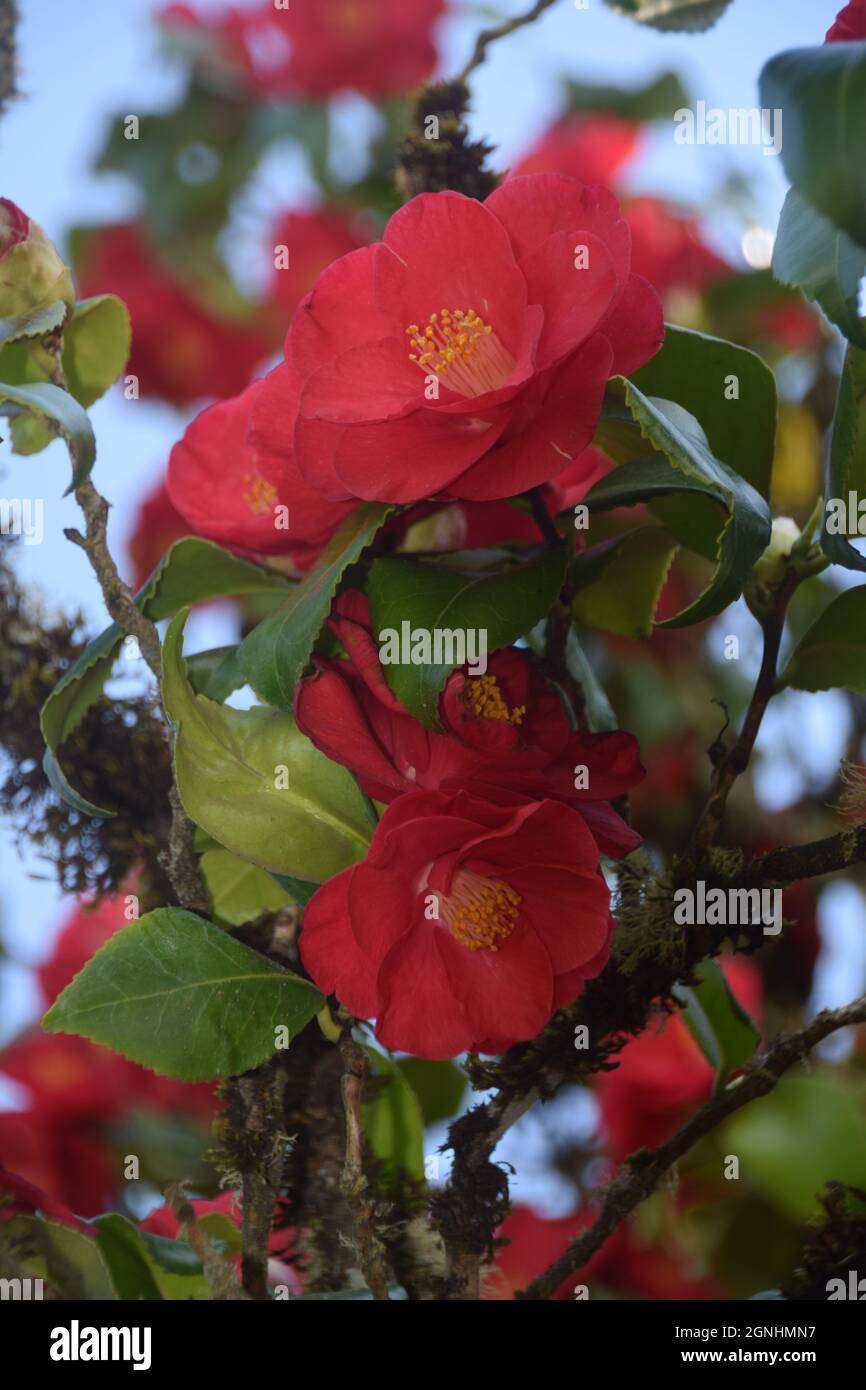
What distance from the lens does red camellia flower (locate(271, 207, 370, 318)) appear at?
106 centimetres

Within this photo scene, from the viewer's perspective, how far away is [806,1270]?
484 mm

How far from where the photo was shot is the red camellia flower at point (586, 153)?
99cm

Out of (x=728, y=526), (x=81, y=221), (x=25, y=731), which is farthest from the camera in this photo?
(x=81, y=221)

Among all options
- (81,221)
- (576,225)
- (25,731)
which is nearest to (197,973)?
(25,731)

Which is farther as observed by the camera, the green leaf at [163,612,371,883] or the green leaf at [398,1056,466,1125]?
the green leaf at [398,1056,466,1125]

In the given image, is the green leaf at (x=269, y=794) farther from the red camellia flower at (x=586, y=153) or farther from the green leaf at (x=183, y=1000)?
the red camellia flower at (x=586, y=153)

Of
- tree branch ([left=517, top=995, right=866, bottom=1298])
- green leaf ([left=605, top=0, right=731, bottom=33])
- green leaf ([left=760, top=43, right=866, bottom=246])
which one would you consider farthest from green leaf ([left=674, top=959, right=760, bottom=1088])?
green leaf ([left=605, top=0, right=731, bottom=33])

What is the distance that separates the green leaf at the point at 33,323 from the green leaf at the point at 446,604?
0.44 ft

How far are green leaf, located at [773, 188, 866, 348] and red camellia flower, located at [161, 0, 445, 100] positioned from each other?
27.7 inches

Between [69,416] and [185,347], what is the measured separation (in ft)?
2.30

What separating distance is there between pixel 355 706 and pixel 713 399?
17 centimetres

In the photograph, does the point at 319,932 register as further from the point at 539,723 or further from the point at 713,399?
the point at 713,399

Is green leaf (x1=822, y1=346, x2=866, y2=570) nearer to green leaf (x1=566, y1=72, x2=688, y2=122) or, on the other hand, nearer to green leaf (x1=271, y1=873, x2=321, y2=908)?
green leaf (x1=271, y1=873, x2=321, y2=908)
